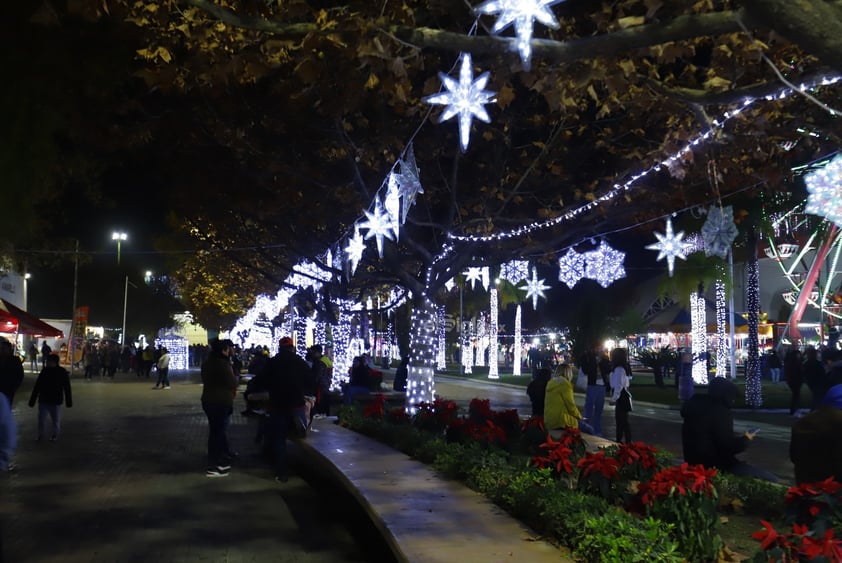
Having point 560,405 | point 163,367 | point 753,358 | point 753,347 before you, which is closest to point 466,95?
point 560,405

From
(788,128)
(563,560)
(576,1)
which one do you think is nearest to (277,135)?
(576,1)

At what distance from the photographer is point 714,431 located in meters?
8.77

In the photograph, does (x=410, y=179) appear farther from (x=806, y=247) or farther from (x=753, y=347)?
(x=806, y=247)

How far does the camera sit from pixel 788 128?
43.5 feet

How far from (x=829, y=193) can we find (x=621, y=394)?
17.4 ft

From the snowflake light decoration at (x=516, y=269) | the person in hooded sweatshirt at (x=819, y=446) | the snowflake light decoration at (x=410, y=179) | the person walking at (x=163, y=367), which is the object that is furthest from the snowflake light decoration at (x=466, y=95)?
the person walking at (x=163, y=367)

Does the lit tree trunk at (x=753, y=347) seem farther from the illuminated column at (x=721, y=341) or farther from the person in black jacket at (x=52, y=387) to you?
the person in black jacket at (x=52, y=387)

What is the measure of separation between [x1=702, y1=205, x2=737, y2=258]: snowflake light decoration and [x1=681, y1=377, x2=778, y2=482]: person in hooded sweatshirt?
9.16 m

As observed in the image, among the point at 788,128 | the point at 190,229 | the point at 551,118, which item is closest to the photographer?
the point at 788,128

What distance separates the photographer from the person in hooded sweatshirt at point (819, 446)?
20.9ft

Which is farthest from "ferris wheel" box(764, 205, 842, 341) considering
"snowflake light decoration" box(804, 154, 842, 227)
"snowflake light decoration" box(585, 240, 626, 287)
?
"snowflake light decoration" box(804, 154, 842, 227)

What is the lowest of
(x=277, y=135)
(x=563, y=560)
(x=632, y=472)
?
(x=563, y=560)

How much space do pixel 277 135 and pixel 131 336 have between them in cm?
7060

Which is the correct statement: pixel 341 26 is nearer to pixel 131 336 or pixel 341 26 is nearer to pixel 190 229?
pixel 190 229
